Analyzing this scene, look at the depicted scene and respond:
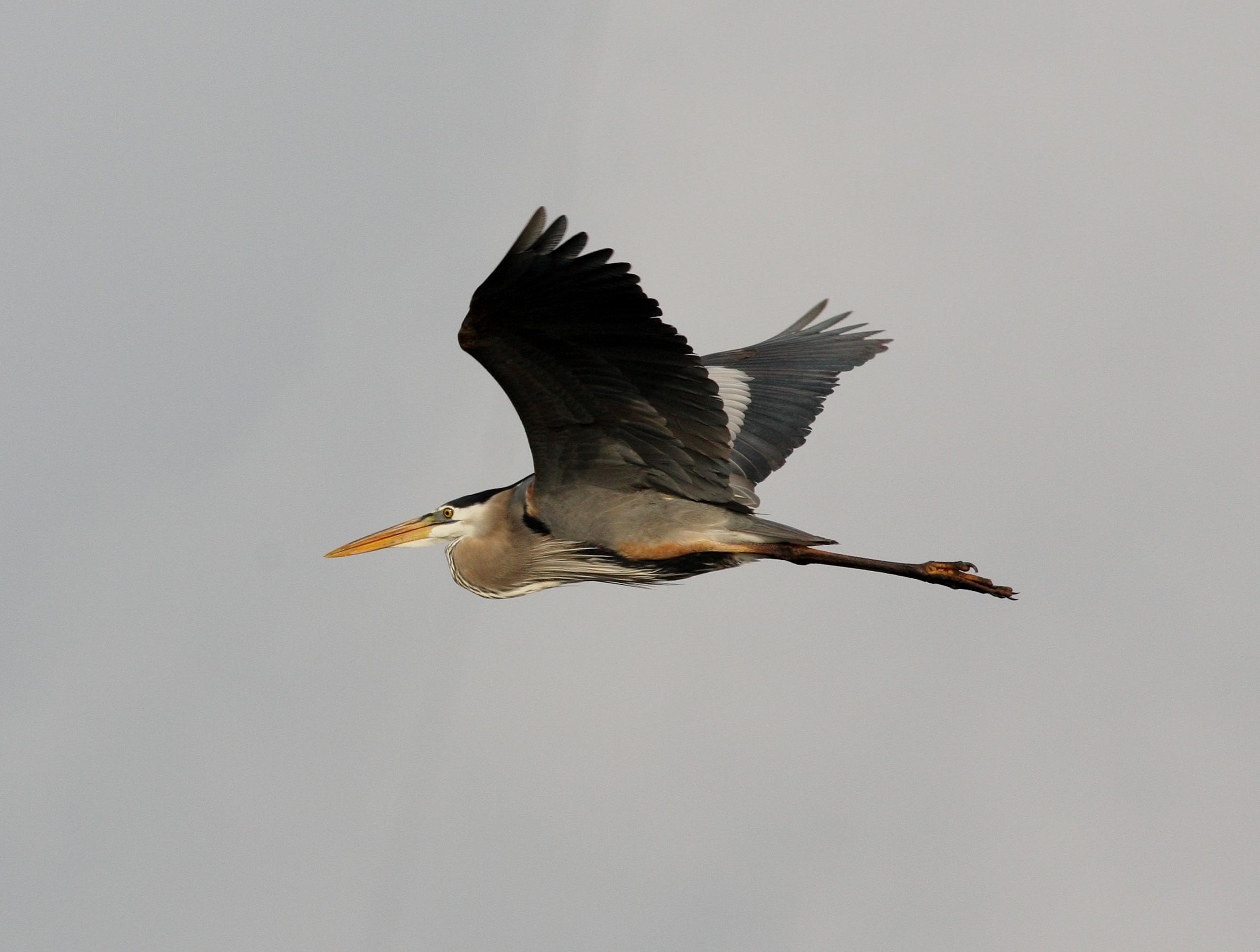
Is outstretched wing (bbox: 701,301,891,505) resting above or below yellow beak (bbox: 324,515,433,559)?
above

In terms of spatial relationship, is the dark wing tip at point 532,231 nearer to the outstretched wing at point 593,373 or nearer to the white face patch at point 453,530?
the outstretched wing at point 593,373

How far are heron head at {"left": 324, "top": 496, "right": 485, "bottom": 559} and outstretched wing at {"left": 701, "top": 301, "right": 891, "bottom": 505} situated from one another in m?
1.57

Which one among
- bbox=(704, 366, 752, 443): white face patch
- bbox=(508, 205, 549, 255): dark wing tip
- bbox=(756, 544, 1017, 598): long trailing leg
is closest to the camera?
bbox=(508, 205, 549, 255): dark wing tip

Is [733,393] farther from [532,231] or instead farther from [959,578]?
[532,231]

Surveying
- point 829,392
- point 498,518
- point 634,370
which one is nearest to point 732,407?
point 829,392

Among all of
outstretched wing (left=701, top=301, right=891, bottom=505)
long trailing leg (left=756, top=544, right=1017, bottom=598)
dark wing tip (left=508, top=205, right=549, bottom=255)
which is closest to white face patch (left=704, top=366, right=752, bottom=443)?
outstretched wing (left=701, top=301, right=891, bottom=505)

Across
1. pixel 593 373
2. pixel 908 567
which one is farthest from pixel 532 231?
pixel 908 567

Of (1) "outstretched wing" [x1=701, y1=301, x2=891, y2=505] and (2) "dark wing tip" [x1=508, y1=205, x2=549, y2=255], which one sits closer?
(2) "dark wing tip" [x1=508, y1=205, x2=549, y2=255]

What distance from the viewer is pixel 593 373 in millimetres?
7641

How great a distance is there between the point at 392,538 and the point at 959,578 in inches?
138

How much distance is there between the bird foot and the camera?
8.63m

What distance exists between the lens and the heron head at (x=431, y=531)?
941 centimetres

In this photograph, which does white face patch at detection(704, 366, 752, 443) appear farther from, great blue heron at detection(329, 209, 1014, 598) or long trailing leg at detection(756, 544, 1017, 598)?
long trailing leg at detection(756, 544, 1017, 598)

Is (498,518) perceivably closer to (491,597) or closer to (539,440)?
(491,597)
